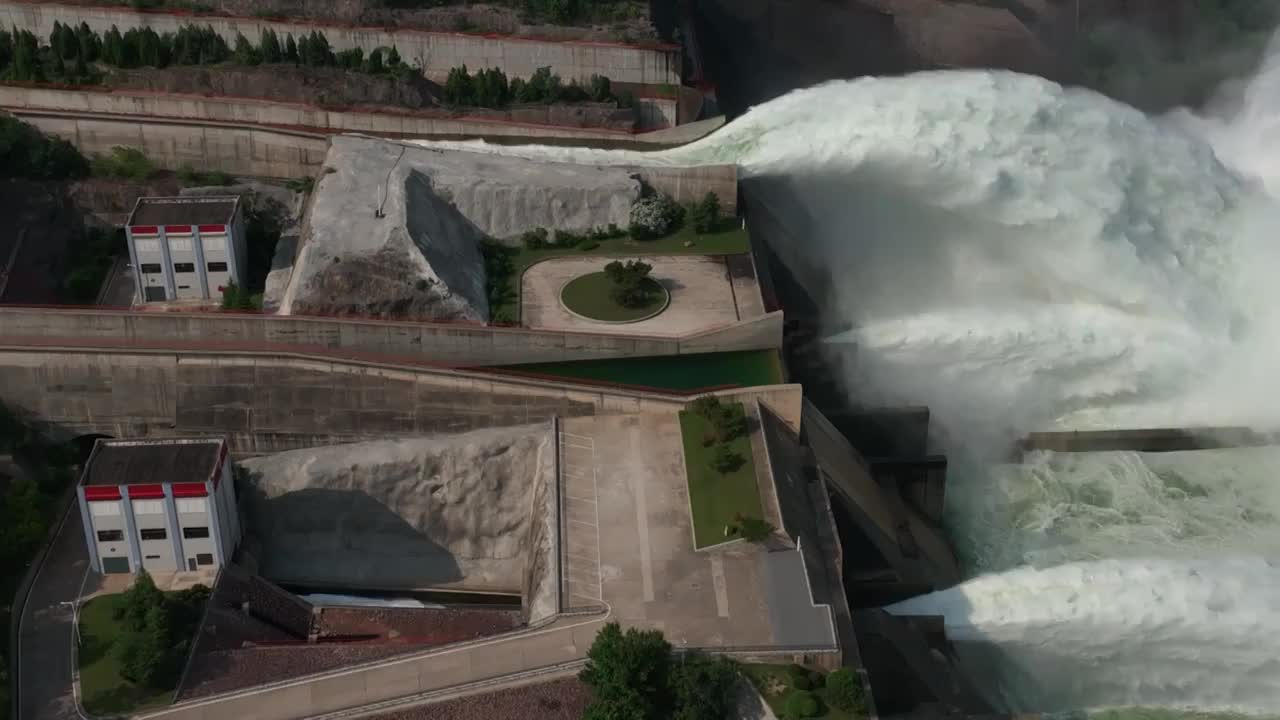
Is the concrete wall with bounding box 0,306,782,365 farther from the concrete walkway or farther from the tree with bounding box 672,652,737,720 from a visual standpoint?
the tree with bounding box 672,652,737,720

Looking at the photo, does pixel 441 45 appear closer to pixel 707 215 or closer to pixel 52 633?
pixel 707 215

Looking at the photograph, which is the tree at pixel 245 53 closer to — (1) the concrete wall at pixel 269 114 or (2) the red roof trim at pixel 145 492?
(1) the concrete wall at pixel 269 114

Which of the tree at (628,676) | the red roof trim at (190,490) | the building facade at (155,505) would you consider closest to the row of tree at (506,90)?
the building facade at (155,505)

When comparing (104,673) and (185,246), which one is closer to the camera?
(104,673)

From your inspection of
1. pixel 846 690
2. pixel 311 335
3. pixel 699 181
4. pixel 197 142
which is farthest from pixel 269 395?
pixel 846 690

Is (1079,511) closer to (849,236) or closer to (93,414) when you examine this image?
(849,236)

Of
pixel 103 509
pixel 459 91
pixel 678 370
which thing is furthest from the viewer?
pixel 459 91

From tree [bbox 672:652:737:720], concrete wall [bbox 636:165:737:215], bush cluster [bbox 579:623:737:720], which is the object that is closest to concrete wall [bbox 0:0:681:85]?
concrete wall [bbox 636:165:737:215]
